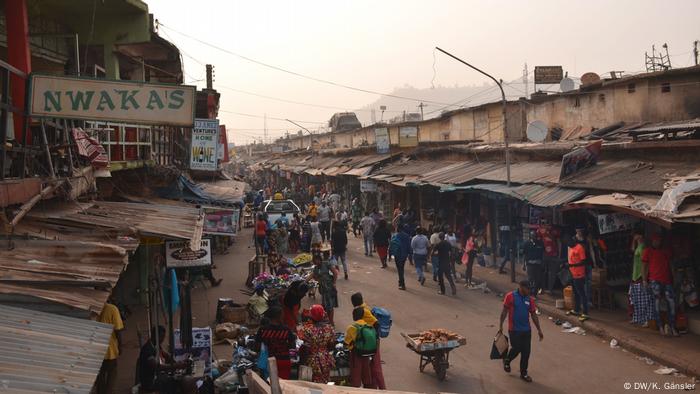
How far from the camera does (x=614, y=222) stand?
40.8ft

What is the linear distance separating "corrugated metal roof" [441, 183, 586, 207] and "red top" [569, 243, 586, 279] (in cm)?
100

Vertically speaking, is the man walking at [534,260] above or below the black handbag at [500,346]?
above

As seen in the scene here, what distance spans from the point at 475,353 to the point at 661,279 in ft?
12.0

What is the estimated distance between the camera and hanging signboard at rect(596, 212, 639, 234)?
1232 centimetres

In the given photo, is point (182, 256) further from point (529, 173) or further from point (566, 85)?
point (566, 85)

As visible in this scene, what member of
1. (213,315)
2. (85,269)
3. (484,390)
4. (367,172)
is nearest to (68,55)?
(213,315)

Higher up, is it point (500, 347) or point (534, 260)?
point (534, 260)

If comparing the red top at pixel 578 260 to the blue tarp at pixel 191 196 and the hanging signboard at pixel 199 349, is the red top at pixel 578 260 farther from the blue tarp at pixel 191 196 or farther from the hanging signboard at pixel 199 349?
the blue tarp at pixel 191 196

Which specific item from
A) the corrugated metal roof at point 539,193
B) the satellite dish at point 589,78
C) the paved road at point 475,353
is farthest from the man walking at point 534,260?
the satellite dish at point 589,78

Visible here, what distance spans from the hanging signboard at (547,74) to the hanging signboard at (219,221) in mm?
22604

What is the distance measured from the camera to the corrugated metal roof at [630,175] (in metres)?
12.0

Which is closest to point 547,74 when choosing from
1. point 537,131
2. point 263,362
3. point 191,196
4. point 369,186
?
point 369,186

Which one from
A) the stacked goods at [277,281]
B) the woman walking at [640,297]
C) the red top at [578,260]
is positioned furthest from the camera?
the stacked goods at [277,281]

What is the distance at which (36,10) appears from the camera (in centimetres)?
1141
